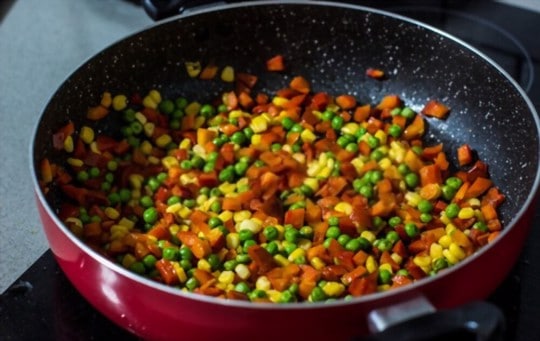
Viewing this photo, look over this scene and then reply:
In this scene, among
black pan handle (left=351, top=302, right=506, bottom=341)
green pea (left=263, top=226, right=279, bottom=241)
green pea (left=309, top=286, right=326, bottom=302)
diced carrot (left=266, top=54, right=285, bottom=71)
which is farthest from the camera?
diced carrot (left=266, top=54, right=285, bottom=71)

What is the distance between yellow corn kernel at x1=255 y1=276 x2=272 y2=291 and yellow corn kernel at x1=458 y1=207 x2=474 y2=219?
35 cm

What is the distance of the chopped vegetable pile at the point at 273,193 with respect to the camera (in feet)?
4.17

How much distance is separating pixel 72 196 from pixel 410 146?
0.61 m

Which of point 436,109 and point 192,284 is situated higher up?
point 436,109

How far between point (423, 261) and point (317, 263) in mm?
163

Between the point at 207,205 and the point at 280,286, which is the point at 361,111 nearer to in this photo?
the point at 207,205

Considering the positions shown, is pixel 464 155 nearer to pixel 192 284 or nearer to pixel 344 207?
pixel 344 207

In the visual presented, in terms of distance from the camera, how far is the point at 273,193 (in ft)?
4.69

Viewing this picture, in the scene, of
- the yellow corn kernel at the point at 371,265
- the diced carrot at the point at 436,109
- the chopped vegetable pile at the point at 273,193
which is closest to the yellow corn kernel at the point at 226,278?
the chopped vegetable pile at the point at 273,193

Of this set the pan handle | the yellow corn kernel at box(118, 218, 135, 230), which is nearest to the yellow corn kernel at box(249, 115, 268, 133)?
the yellow corn kernel at box(118, 218, 135, 230)

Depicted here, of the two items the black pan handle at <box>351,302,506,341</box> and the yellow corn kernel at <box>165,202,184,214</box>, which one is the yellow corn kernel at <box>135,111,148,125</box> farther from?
the black pan handle at <box>351,302,506,341</box>

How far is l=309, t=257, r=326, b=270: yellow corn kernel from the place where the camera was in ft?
4.16

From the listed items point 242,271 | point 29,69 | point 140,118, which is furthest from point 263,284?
point 29,69

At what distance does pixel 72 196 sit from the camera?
54.6 inches
